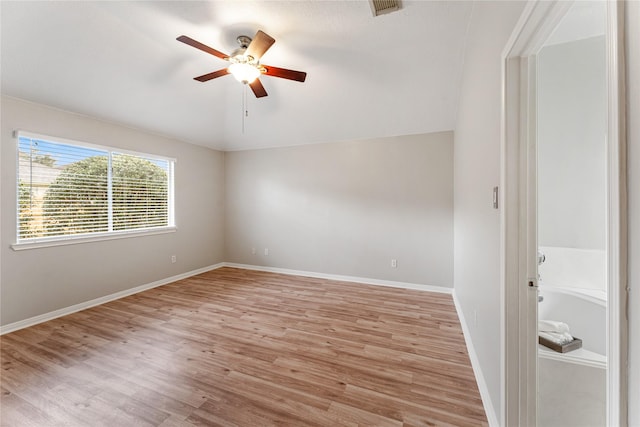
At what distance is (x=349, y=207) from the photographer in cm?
414

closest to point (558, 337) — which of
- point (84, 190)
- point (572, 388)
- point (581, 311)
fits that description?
point (572, 388)

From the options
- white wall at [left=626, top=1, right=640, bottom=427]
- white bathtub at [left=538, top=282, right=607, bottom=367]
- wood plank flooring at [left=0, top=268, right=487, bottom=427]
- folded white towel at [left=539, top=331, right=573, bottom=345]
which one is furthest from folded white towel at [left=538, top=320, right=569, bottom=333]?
white wall at [left=626, top=1, right=640, bottom=427]

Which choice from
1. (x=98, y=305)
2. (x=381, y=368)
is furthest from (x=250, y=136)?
(x=381, y=368)

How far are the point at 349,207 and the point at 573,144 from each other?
2689 millimetres

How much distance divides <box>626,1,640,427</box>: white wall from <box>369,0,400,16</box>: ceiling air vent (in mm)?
1865

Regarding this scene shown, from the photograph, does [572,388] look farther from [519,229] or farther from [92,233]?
[92,233]

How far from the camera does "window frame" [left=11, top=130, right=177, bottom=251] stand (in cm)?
256

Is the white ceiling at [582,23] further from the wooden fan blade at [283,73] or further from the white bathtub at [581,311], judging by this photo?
the white bathtub at [581,311]

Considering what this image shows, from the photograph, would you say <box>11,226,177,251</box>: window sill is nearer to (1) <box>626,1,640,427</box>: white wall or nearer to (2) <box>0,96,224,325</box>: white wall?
(2) <box>0,96,224,325</box>: white wall

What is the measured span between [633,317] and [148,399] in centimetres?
233

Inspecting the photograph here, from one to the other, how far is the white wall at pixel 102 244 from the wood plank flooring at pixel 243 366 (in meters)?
0.33

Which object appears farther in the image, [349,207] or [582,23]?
[349,207]

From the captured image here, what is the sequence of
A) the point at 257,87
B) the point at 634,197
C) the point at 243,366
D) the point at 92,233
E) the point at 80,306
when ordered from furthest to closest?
the point at 92,233
the point at 80,306
the point at 257,87
the point at 243,366
the point at 634,197

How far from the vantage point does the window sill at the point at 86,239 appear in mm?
2608
